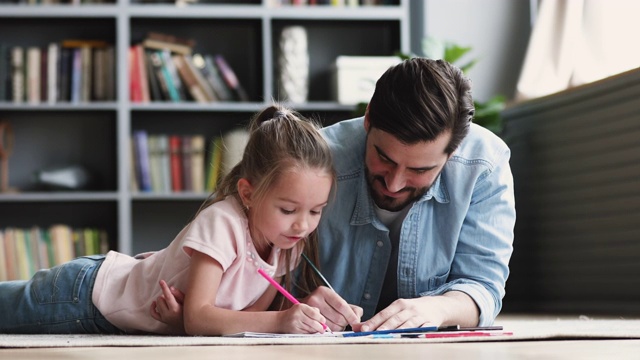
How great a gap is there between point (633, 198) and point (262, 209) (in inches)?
77.9

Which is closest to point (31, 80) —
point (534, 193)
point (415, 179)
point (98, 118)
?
point (98, 118)

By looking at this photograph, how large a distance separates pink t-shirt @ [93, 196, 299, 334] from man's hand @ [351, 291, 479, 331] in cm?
24

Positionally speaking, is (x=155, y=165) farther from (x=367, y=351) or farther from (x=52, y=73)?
(x=367, y=351)

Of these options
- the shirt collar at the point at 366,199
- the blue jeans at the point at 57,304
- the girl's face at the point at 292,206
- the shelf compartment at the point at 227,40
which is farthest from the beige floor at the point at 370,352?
the shelf compartment at the point at 227,40

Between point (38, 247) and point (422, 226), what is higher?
point (422, 226)

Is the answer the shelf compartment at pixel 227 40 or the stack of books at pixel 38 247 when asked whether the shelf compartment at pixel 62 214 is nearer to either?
the stack of books at pixel 38 247

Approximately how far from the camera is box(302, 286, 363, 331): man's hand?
1.83 meters

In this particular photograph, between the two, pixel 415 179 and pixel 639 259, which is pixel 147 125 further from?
pixel 415 179

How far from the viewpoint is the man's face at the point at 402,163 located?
6.29ft

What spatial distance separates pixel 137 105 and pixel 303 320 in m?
2.88

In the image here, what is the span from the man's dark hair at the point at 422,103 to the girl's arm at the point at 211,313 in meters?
0.42

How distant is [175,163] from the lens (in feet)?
15.0

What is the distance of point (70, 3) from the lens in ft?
14.8

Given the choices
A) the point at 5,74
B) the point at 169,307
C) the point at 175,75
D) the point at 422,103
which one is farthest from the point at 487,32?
the point at 169,307
